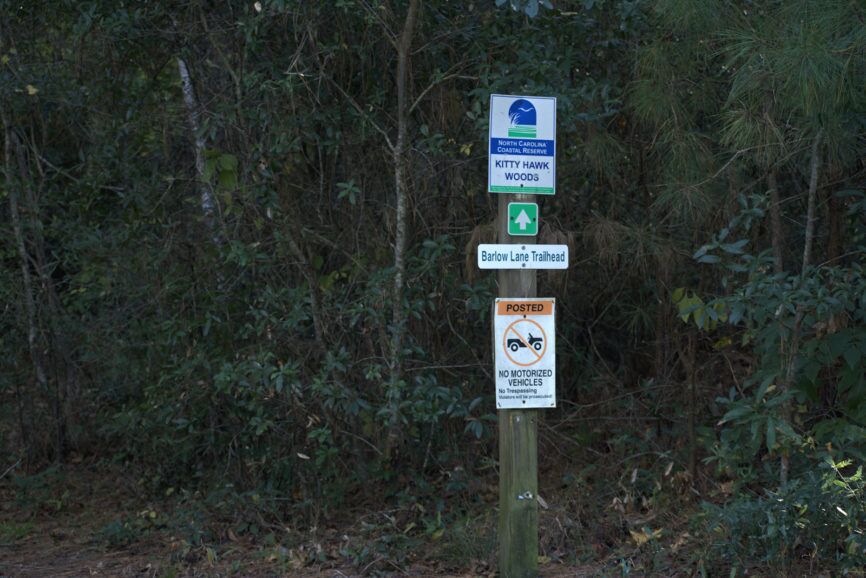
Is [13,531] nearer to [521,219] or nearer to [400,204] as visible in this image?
[400,204]

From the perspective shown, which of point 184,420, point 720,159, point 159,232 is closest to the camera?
point 720,159

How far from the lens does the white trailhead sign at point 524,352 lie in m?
5.95

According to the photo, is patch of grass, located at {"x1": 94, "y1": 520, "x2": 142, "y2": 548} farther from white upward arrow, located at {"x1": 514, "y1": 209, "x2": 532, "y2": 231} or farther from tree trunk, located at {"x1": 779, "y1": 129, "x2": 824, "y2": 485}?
tree trunk, located at {"x1": 779, "y1": 129, "x2": 824, "y2": 485}

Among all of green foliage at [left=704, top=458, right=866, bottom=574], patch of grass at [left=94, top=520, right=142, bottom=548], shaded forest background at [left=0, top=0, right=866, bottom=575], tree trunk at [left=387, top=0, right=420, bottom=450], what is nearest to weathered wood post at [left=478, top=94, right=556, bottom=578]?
shaded forest background at [left=0, top=0, right=866, bottom=575]

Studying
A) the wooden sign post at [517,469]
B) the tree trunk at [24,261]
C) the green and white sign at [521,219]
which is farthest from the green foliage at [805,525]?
the tree trunk at [24,261]

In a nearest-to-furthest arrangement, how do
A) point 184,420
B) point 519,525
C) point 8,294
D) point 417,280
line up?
point 519,525
point 417,280
point 184,420
point 8,294

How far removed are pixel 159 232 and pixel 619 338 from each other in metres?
4.13

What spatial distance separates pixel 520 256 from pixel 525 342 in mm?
480

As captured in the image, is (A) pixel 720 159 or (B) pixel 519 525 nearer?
(B) pixel 519 525

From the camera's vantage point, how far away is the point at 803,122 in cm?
672

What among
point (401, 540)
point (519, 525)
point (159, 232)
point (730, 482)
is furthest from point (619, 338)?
point (159, 232)

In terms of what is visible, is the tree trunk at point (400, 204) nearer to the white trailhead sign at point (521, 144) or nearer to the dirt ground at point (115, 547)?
the dirt ground at point (115, 547)

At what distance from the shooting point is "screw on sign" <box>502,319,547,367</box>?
19.5ft

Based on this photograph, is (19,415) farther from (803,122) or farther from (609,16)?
(803,122)
